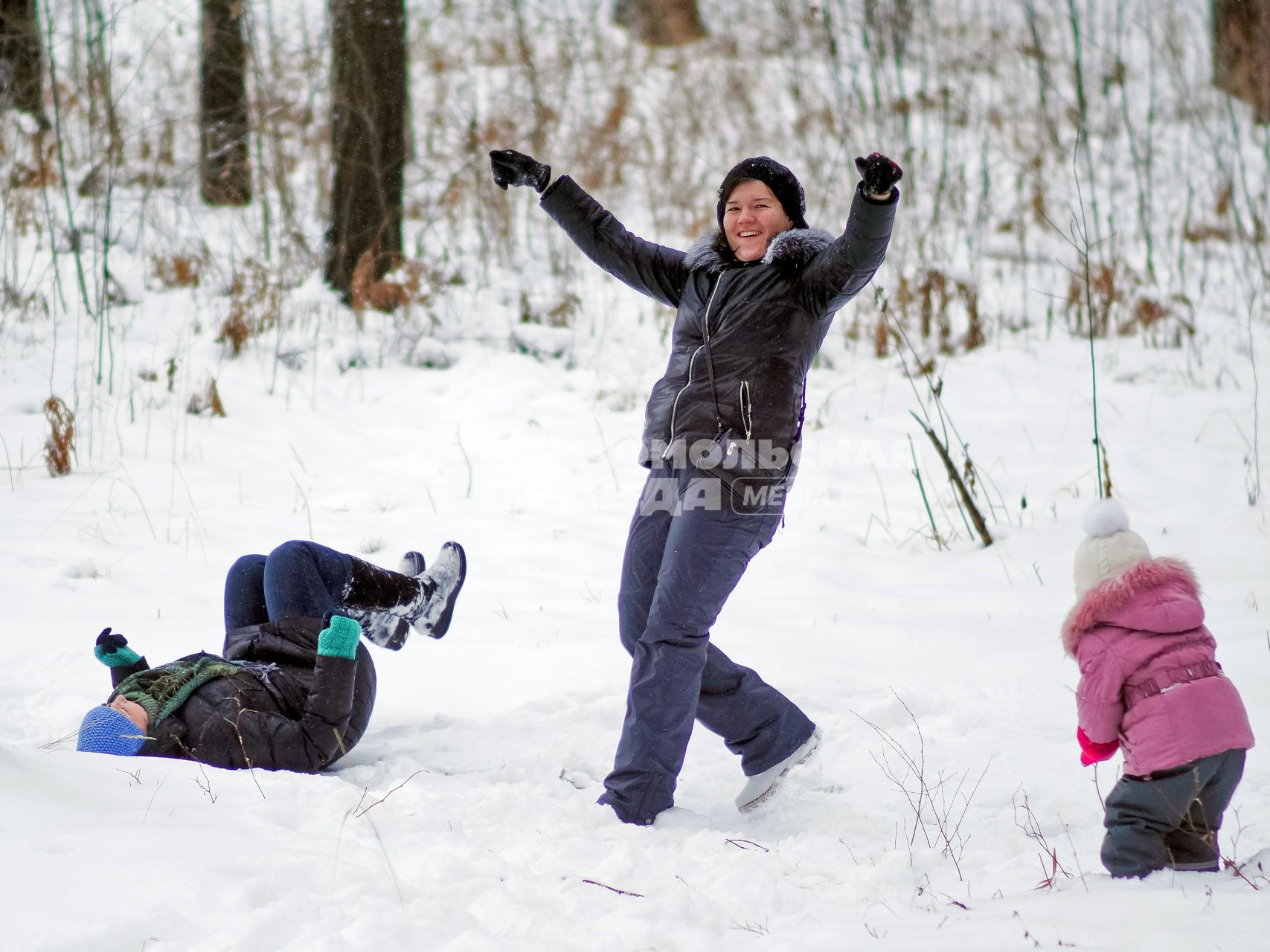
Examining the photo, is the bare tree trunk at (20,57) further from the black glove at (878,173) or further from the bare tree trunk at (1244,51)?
the bare tree trunk at (1244,51)

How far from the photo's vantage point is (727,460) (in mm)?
2643

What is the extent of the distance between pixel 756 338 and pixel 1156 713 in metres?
1.22

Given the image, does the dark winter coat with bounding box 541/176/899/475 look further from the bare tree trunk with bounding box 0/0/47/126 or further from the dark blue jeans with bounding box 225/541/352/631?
the bare tree trunk with bounding box 0/0/47/126

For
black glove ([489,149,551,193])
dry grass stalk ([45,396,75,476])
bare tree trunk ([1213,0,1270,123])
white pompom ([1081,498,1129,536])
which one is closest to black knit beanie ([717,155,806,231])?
black glove ([489,149,551,193])

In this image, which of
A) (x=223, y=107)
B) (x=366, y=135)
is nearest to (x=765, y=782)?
(x=366, y=135)

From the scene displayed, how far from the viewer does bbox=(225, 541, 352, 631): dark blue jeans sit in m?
3.12

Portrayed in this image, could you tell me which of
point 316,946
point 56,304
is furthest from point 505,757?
point 56,304

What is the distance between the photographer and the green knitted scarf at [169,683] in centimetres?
275

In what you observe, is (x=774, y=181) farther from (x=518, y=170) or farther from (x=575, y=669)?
(x=575, y=669)

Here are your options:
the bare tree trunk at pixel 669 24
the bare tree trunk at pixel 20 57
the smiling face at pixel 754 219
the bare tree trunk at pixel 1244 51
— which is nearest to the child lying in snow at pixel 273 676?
the smiling face at pixel 754 219

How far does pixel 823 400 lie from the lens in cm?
651

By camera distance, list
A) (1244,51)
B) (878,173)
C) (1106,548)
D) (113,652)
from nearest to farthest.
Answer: (1106,548) → (878,173) → (113,652) → (1244,51)

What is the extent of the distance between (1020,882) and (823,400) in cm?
438

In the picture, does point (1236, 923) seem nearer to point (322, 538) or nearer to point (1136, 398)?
point (322, 538)
